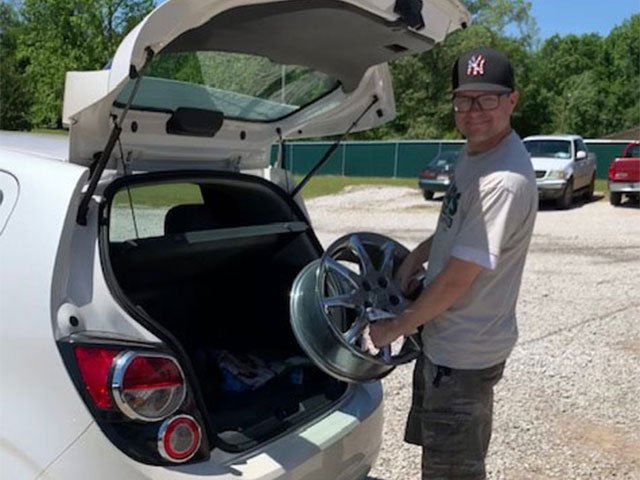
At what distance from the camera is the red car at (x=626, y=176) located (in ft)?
59.7

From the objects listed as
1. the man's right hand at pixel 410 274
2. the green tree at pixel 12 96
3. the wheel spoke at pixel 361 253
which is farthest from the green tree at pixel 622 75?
the wheel spoke at pixel 361 253

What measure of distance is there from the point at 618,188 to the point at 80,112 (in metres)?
18.7

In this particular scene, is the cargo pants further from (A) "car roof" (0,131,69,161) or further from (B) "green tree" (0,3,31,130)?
(B) "green tree" (0,3,31,130)

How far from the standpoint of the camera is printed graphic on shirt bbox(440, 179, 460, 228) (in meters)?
2.57

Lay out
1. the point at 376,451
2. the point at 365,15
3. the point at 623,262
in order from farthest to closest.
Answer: the point at 623,262 → the point at 376,451 → the point at 365,15

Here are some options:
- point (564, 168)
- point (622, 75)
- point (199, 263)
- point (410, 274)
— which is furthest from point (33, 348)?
point (622, 75)

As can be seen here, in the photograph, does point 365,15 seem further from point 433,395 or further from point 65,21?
point 65,21

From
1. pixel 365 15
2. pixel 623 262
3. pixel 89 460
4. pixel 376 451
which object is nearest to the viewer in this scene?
pixel 89 460

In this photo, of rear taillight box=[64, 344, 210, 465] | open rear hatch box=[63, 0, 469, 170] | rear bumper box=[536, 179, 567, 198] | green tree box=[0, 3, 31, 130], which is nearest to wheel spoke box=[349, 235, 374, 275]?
open rear hatch box=[63, 0, 469, 170]

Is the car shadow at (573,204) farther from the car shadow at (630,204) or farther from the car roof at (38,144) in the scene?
the car roof at (38,144)

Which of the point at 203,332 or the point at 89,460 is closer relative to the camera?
the point at 89,460

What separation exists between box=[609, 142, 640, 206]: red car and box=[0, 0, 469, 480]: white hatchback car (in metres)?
16.6

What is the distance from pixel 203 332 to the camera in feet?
10.9

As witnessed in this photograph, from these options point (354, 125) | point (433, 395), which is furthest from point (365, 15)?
point (433, 395)
